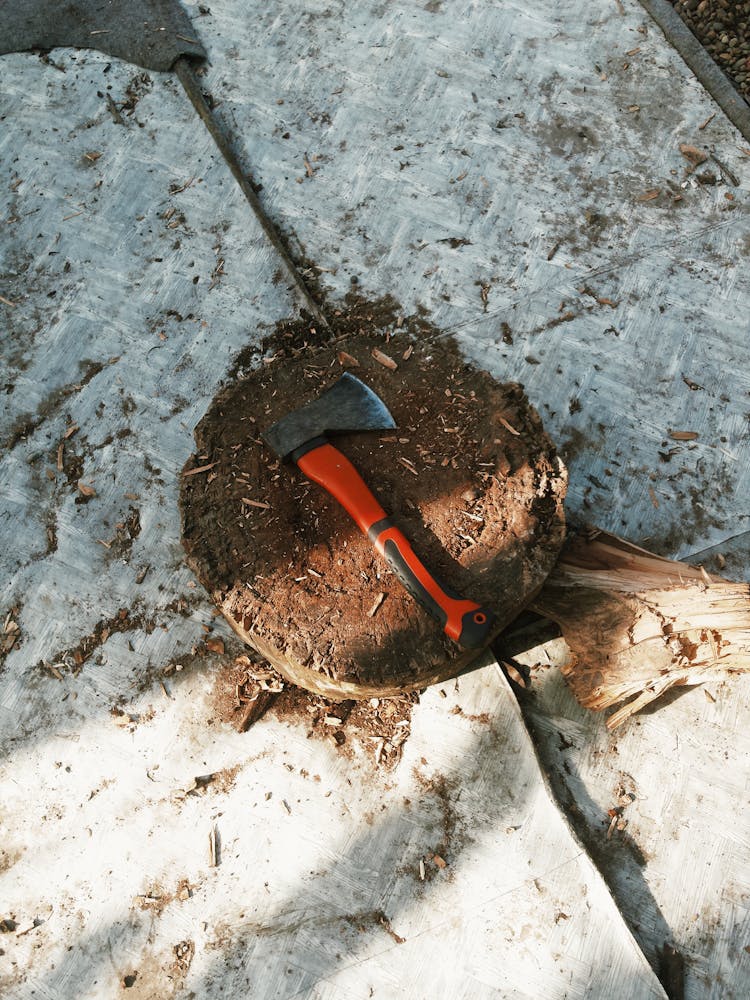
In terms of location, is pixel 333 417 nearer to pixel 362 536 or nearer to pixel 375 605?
pixel 362 536

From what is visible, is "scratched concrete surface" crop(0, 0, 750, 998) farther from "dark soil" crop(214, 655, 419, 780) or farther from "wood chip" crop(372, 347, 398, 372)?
"wood chip" crop(372, 347, 398, 372)

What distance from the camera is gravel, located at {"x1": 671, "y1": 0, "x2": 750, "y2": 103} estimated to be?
168 inches

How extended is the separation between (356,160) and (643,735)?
3353mm

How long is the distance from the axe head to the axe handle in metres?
0.07

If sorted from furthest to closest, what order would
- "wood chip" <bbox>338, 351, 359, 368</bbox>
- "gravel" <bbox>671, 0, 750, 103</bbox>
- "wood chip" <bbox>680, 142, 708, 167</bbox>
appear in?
"gravel" <bbox>671, 0, 750, 103</bbox>, "wood chip" <bbox>680, 142, 708, 167</bbox>, "wood chip" <bbox>338, 351, 359, 368</bbox>

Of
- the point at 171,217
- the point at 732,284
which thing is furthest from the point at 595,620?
the point at 171,217

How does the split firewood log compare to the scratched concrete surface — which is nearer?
the split firewood log

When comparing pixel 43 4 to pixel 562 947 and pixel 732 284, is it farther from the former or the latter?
pixel 562 947

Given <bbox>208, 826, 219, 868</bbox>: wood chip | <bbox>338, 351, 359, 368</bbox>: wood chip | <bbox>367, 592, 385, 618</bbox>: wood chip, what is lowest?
<bbox>208, 826, 219, 868</bbox>: wood chip

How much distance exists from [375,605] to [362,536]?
0.83 ft

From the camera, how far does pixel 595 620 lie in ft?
8.93

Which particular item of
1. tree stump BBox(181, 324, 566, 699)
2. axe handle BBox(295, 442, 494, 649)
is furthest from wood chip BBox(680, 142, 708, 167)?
axe handle BBox(295, 442, 494, 649)

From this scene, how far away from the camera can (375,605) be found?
2396 mm

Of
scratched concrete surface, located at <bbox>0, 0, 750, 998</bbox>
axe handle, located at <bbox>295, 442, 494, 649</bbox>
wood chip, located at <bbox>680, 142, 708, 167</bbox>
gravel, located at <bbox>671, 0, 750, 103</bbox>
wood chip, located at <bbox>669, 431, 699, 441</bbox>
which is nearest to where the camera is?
axe handle, located at <bbox>295, 442, 494, 649</bbox>
